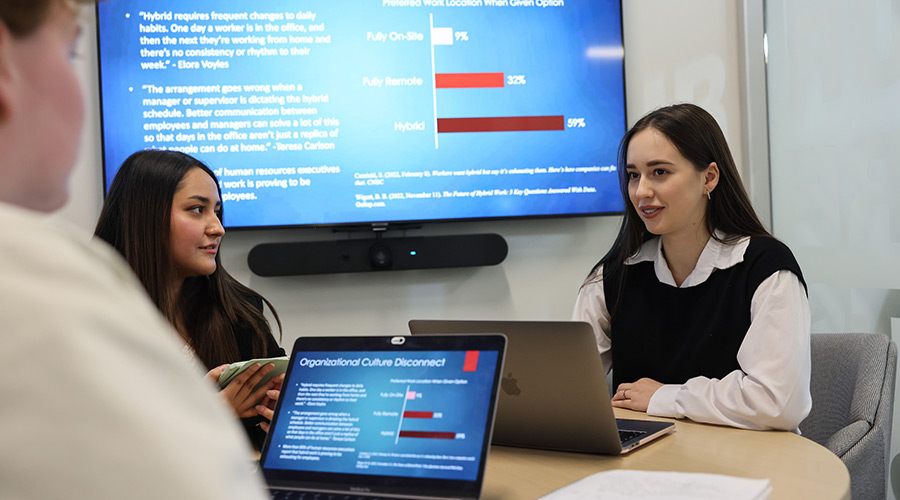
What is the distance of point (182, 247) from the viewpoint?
225 cm

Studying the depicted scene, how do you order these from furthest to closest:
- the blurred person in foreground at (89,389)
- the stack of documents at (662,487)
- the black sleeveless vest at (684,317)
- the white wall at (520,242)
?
the white wall at (520,242) < the black sleeveless vest at (684,317) < the stack of documents at (662,487) < the blurred person in foreground at (89,389)

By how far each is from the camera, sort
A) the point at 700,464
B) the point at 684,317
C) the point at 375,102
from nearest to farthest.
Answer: the point at 700,464 → the point at 684,317 → the point at 375,102

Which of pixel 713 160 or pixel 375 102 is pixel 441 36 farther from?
pixel 713 160

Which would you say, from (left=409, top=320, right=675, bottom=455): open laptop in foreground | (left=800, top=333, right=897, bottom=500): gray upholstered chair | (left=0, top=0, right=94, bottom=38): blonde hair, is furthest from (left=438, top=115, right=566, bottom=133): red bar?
(left=0, top=0, right=94, bottom=38): blonde hair

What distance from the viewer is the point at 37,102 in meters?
0.42

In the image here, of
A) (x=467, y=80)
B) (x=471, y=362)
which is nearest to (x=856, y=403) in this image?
(x=471, y=362)

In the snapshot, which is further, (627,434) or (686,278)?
(686,278)

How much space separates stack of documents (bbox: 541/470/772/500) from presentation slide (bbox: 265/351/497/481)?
16 cm

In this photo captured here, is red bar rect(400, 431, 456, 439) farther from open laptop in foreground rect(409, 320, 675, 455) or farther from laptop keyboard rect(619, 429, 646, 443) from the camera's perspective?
laptop keyboard rect(619, 429, 646, 443)

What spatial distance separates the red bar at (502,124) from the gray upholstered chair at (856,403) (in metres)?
1.25

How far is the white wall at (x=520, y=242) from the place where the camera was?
2.93 meters

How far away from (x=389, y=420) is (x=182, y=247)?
1.31m

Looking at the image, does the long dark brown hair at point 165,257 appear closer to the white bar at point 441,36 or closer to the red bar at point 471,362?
the white bar at point 441,36

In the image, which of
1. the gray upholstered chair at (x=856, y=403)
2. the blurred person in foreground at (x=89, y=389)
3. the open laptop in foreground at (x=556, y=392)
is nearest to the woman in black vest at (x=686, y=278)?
the gray upholstered chair at (x=856, y=403)
